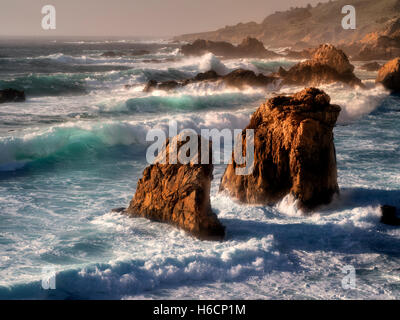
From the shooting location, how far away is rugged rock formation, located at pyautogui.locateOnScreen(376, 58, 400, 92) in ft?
96.3

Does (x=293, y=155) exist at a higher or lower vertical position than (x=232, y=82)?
lower

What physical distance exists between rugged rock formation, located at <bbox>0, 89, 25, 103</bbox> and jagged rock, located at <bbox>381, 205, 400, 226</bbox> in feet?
72.0

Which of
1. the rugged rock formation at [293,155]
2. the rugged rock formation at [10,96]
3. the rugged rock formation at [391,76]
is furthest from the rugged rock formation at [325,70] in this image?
the rugged rock formation at [293,155]

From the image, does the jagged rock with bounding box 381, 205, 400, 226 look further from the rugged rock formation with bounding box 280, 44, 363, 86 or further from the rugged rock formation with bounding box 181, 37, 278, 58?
the rugged rock formation with bounding box 181, 37, 278, 58

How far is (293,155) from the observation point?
9.30 m

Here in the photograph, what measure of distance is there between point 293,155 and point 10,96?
69.6 feet

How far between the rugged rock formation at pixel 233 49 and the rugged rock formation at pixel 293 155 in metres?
71.2

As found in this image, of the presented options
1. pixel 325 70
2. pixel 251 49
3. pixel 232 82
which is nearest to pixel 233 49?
pixel 251 49

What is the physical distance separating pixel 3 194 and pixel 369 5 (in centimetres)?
13973

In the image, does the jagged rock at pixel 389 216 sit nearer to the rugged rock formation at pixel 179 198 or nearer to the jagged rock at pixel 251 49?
the rugged rock formation at pixel 179 198

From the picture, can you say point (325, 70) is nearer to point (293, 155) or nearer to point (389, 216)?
point (293, 155)

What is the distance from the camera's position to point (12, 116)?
2170 cm

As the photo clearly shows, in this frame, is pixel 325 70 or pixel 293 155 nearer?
pixel 293 155

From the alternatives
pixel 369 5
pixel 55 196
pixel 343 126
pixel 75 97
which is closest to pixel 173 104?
pixel 75 97
